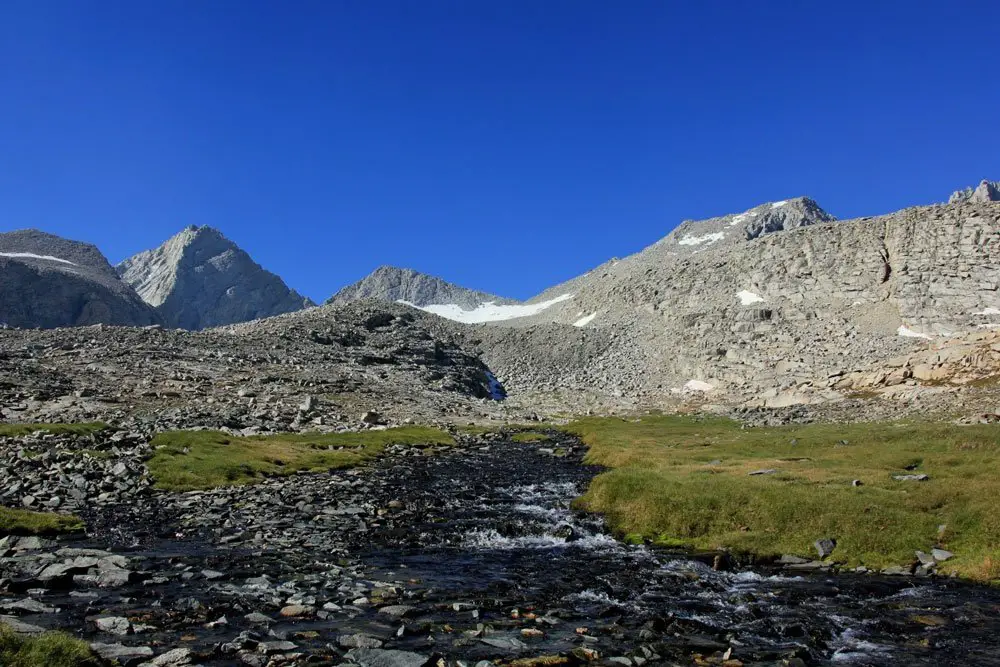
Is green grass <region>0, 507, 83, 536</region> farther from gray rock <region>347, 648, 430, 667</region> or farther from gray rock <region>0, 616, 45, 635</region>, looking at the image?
gray rock <region>347, 648, 430, 667</region>

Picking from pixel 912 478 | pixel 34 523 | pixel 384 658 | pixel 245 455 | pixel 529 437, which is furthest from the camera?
pixel 529 437

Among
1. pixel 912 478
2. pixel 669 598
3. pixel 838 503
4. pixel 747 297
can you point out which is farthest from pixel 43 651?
pixel 747 297

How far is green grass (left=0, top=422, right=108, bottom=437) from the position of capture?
34944 millimetres

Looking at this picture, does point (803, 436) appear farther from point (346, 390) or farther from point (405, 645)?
point (346, 390)

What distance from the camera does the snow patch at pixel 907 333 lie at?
10464cm

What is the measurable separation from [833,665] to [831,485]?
15.1 m

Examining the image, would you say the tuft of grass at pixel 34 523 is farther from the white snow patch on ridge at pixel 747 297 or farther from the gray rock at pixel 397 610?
the white snow patch on ridge at pixel 747 297

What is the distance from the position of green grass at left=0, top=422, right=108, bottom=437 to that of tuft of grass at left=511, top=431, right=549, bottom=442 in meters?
38.1

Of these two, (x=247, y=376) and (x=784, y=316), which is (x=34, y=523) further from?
(x=784, y=316)

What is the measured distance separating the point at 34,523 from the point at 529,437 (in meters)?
48.9

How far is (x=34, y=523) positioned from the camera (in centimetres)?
2020

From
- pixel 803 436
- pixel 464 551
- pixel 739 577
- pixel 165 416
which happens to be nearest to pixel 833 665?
pixel 739 577

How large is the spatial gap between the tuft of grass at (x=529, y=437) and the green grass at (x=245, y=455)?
1249cm

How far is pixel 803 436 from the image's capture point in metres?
49.0
